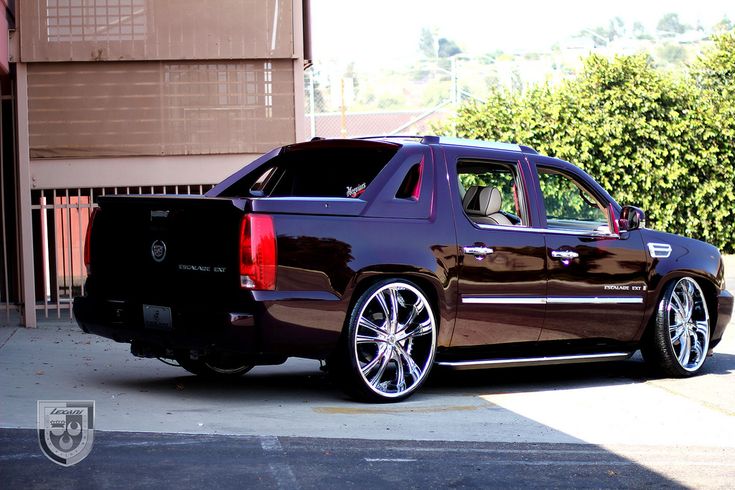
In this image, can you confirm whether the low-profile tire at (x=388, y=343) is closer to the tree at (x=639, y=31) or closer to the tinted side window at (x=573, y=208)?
the tinted side window at (x=573, y=208)

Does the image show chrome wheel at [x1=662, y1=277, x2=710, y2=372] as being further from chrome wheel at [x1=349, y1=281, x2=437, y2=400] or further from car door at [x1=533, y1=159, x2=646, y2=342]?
chrome wheel at [x1=349, y1=281, x2=437, y2=400]

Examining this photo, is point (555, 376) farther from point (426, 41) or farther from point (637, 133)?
point (426, 41)

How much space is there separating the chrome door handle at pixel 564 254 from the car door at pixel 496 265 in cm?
11

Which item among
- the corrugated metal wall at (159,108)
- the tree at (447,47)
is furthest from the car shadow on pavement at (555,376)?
the tree at (447,47)

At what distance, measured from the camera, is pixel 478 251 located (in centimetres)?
860

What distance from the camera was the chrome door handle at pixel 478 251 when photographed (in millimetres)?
8547

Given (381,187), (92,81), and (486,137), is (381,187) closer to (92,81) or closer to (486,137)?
(92,81)

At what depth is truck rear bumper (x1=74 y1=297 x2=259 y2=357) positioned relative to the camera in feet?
24.8

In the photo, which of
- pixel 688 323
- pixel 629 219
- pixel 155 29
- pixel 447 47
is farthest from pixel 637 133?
pixel 447 47

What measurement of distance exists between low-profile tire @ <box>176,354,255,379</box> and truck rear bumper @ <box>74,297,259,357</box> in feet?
3.08

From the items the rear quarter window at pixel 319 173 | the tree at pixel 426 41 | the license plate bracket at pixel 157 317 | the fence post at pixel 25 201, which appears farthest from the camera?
the tree at pixel 426 41

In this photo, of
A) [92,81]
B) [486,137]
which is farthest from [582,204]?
[486,137]

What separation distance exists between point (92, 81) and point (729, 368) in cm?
685

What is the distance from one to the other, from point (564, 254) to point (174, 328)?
2888mm
